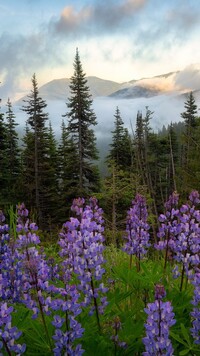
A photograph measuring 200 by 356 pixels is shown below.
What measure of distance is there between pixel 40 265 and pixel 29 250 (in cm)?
19

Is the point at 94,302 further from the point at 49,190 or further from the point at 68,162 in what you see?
the point at 49,190

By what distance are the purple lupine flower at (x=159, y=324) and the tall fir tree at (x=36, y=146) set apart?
34909mm

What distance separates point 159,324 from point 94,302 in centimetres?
67

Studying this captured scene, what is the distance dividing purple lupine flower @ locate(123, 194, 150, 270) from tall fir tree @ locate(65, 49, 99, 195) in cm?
3019

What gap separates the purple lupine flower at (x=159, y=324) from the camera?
2.06 m

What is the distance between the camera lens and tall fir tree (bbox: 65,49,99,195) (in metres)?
34.8

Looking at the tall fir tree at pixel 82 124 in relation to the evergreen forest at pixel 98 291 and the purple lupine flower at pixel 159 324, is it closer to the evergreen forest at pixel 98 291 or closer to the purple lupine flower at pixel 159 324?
the evergreen forest at pixel 98 291

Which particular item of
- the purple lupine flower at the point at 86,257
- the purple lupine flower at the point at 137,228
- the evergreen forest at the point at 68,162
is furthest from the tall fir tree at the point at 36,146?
the purple lupine flower at the point at 86,257

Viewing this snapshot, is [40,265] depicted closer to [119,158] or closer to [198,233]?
[198,233]

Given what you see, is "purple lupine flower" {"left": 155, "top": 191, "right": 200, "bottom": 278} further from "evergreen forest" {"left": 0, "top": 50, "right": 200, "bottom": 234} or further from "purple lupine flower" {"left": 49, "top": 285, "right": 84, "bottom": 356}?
"evergreen forest" {"left": 0, "top": 50, "right": 200, "bottom": 234}

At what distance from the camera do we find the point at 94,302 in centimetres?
264

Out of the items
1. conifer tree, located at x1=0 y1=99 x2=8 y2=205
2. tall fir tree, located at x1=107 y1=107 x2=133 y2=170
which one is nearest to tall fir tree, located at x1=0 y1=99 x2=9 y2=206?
conifer tree, located at x1=0 y1=99 x2=8 y2=205

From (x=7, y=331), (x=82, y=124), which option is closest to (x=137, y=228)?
(x=7, y=331)

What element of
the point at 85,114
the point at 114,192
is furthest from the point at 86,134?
the point at 114,192
